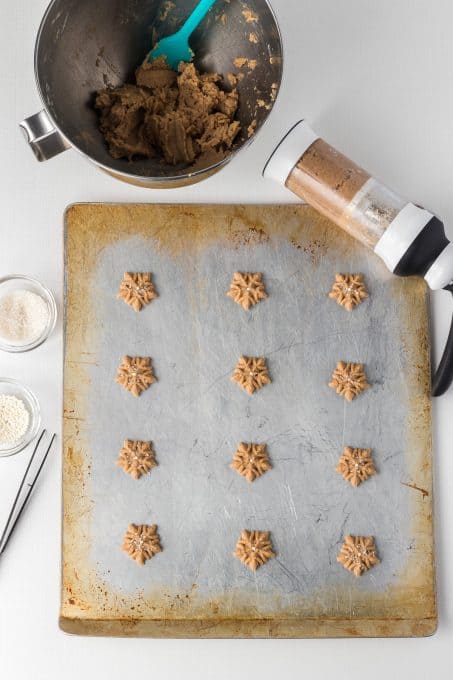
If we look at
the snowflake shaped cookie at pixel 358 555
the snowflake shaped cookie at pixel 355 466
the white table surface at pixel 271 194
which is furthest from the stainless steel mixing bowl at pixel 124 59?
the snowflake shaped cookie at pixel 358 555

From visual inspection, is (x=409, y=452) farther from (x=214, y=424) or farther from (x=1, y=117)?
(x=1, y=117)

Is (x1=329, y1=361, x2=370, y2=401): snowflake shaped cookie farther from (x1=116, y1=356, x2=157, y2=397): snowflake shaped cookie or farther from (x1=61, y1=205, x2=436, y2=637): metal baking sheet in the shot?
(x1=116, y1=356, x2=157, y2=397): snowflake shaped cookie

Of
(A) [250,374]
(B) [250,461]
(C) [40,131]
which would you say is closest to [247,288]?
(A) [250,374]

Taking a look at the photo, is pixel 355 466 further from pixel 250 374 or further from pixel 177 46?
pixel 177 46

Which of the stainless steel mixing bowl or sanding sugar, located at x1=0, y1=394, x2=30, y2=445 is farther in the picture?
sanding sugar, located at x1=0, y1=394, x2=30, y2=445

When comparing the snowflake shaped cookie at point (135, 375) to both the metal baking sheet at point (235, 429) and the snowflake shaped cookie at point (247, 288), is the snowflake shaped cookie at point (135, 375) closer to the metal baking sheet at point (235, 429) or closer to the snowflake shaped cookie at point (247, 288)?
the metal baking sheet at point (235, 429)

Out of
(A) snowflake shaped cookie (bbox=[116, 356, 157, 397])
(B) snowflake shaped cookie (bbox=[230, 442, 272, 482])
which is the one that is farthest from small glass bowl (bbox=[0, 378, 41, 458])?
(B) snowflake shaped cookie (bbox=[230, 442, 272, 482])
